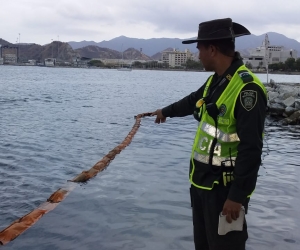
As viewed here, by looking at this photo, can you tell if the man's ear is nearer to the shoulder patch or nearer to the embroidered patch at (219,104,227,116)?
the shoulder patch

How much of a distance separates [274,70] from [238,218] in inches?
6398

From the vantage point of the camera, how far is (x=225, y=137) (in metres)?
3.21

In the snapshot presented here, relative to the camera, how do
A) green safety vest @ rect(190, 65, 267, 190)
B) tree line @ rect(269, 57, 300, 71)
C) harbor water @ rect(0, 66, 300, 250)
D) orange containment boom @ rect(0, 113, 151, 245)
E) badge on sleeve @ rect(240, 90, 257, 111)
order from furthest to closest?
1. tree line @ rect(269, 57, 300, 71)
2. harbor water @ rect(0, 66, 300, 250)
3. orange containment boom @ rect(0, 113, 151, 245)
4. green safety vest @ rect(190, 65, 267, 190)
5. badge on sleeve @ rect(240, 90, 257, 111)

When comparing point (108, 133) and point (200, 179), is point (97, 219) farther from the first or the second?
point (108, 133)

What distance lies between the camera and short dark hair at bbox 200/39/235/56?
3281 mm

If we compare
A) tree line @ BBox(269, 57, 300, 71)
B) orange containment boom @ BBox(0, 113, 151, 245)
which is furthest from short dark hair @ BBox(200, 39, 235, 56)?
tree line @ BBox(269, 57, 300, 71)

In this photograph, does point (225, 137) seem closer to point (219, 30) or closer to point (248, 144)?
point (248, 144)

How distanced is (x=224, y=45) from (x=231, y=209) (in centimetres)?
119

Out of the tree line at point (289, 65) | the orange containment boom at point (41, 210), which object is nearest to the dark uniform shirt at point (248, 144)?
the orange containment boom at point (41, 210)

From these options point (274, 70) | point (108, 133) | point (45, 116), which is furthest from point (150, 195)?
point (274, 70)

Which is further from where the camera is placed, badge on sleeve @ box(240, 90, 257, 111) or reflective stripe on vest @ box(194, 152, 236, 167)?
reflective stripe on vest @ box(194, 152, 236, 167)

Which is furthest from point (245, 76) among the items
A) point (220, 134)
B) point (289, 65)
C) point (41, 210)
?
point (289, 65)

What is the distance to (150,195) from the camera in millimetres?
7609

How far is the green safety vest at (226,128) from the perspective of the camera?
313 centimetres
